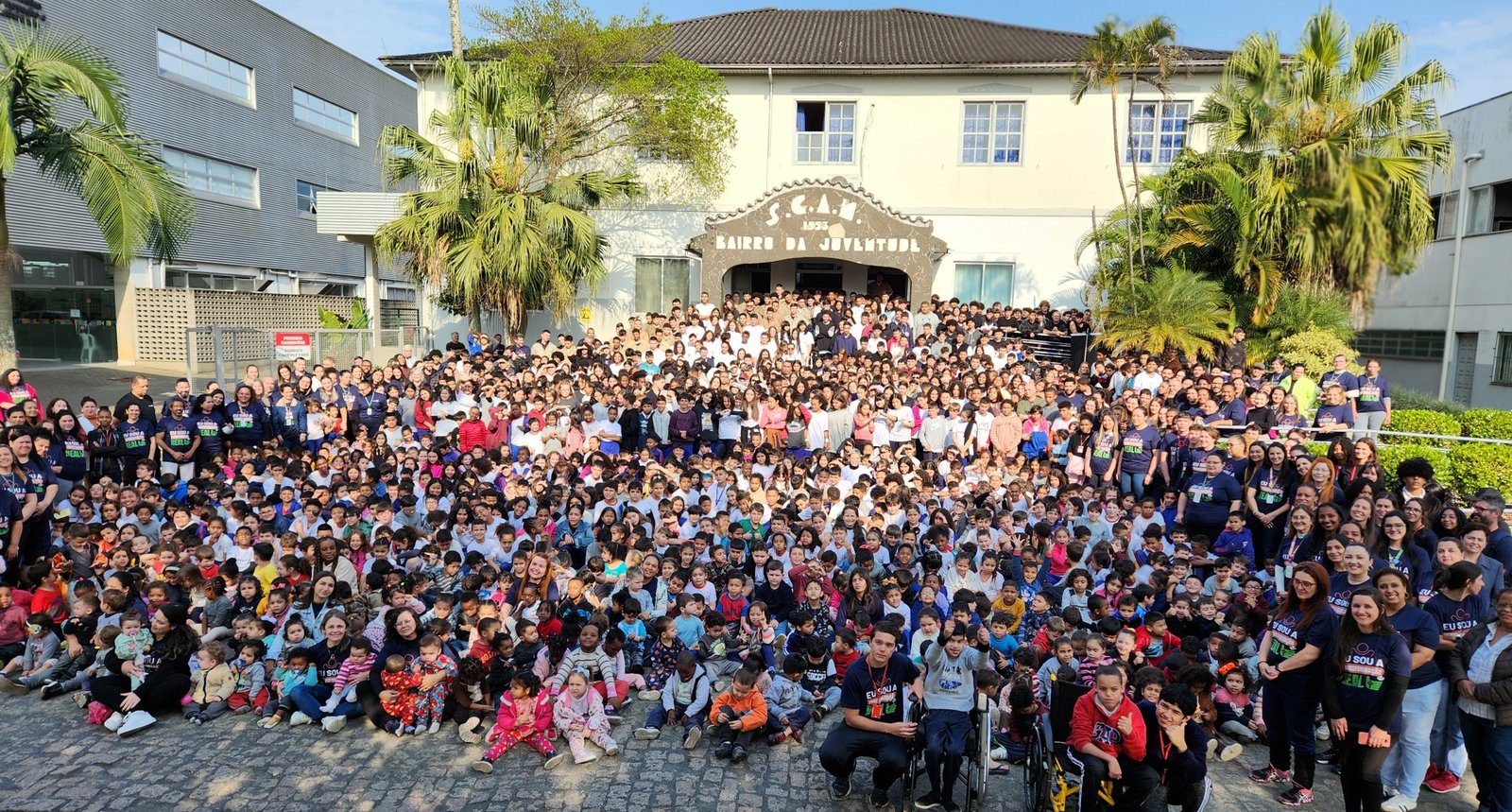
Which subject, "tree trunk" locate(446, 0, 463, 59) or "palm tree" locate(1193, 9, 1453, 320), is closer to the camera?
"palm tree" locate(1193, 9, 1453, 320)

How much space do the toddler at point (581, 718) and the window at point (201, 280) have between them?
24162mm

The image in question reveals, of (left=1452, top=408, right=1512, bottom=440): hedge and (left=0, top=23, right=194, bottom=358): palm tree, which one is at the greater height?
(left=0, top=23, right=194, bottom=358): palm tree

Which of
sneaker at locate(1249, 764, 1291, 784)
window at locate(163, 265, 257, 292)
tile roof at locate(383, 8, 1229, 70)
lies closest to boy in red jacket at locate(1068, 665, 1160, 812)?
sneaker at locate(1249, 764, 1291, 784)

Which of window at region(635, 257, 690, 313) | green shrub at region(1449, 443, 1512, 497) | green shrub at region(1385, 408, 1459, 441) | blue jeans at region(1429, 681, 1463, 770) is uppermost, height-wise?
window at region(635, 257, 690, 313)

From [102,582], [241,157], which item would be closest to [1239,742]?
[102,582]

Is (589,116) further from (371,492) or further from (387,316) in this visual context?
(387,316)

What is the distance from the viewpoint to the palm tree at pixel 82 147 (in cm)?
1057

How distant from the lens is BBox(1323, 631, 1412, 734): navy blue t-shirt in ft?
16.0

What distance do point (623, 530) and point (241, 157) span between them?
2632 centimetres

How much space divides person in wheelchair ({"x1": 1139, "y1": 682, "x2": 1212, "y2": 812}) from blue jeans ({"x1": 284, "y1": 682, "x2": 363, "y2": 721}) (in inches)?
236

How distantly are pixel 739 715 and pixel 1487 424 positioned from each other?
39.3 ft

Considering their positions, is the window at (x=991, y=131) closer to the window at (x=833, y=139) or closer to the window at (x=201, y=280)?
the window at (x=833, y=139)

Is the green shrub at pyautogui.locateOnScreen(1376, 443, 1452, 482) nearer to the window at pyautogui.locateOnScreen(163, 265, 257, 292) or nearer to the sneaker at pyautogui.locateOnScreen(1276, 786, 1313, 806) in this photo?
the sneaker at pyautogui.locateOnScreen(1276, 786, 1313, 806)

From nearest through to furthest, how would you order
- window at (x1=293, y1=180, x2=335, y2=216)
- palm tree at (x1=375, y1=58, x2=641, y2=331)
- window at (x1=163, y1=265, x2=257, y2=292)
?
palm tree at (x1=375, y1=58, x2=641, y2=331) → window at (x1=163, y1=265, x2=257, y2=292) → window at (x1=293, y1=180, x2=335, y2=216)
